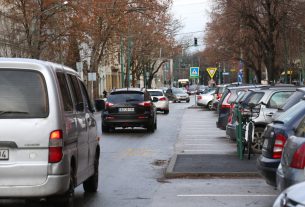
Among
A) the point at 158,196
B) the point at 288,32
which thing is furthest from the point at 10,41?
the point at 158,196

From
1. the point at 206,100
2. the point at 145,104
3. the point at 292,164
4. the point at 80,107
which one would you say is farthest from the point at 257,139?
the point at 206,100

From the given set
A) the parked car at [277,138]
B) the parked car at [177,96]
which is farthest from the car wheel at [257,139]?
the parked car at [177,96]

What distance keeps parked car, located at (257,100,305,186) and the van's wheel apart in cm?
260

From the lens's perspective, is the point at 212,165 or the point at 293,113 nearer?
the point at 293,113

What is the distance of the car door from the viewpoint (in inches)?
335

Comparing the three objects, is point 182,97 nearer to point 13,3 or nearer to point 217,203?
point 13,3

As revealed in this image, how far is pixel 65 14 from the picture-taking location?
47281 mm

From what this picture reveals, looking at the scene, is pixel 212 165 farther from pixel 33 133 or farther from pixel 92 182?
pixel 33 133

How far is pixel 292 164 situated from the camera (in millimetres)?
6840

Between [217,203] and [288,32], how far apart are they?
3461cm

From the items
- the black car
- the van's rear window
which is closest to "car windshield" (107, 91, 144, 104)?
the black car

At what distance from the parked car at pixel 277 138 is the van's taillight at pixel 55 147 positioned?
277cm

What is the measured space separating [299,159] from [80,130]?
3027mm

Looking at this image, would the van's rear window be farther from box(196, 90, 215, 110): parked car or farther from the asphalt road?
box(196, 90, 215, 110): parked car
